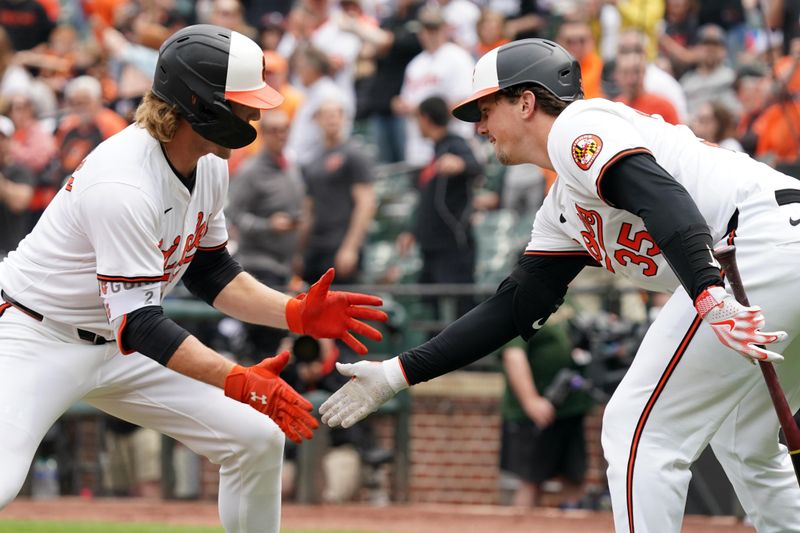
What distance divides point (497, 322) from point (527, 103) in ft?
3.01

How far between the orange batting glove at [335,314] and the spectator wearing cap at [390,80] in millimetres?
7624

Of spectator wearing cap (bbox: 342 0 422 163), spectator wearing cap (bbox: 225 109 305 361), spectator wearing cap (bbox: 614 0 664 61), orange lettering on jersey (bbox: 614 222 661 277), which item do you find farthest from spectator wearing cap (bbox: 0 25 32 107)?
orange lettering on jersey (bbox: 614 222 661 277)

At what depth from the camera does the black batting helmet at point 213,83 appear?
4824 mm

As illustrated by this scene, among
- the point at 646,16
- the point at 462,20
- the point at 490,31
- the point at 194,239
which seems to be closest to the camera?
the point at 194,239

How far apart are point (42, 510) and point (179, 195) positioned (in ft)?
15.8

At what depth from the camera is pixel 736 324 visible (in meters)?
4.02

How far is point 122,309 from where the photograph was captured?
4691 millimetres

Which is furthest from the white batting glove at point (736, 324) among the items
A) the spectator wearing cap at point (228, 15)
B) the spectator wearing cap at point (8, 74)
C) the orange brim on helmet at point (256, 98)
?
the spectator wearing cap at point (8, 74)

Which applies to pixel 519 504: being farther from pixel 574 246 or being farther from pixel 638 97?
pixel 574 246

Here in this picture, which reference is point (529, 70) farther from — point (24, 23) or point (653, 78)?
point (24, 23)

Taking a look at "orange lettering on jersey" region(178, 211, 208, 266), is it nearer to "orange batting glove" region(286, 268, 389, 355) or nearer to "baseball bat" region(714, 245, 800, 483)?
"orange batting glove" region(286, 268, 389, 355)

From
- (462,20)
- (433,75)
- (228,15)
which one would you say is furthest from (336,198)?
(462,20)

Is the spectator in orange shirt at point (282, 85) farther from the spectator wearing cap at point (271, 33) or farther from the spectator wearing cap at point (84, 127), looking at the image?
the spectator wearing cap at point (84, 127)

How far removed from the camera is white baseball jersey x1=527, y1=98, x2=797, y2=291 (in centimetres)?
431
